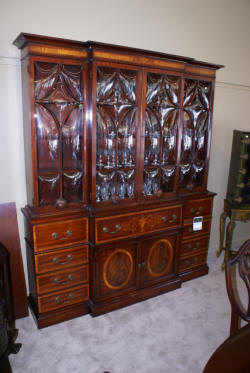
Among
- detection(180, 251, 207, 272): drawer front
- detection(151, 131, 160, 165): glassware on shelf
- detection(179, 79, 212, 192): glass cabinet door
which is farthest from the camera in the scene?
detection(180, 251, 207, 272): drawer front

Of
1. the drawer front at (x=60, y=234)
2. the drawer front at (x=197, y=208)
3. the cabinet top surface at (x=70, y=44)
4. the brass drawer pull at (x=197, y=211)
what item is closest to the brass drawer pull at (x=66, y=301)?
the drawer front at (x=60, y=234)

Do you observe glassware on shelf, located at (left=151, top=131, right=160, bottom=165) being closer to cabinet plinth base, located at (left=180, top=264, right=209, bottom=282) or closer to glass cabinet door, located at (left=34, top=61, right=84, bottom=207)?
glass cabinet door, located at (left=34, top=61, right=84, bottom=207)

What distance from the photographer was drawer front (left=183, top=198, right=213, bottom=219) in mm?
2905

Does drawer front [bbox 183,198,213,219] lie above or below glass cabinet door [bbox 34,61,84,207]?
below

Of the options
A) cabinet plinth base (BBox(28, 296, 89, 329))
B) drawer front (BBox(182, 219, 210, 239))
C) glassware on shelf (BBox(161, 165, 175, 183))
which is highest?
glassware on shelf (BBox(161, 165, 175, 183))

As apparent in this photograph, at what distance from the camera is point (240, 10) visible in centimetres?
326

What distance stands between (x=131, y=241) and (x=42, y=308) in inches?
36.2

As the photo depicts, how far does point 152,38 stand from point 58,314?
2.69 meters

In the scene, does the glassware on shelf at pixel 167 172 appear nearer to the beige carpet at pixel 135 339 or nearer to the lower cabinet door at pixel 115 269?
the lower cabinet door at pixel 115 269

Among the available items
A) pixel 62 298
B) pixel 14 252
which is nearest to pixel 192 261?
pixel 62 298

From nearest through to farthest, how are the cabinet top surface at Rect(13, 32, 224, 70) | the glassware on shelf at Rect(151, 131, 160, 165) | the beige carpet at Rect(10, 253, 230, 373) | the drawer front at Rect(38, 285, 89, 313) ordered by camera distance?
the cabinet top surface at Rect(13, 32, 224, 70) → the beige carpet at Rect(10, 253, 230, 373) → the drawer front at Rect(38, 285, 89, 313) → the glassware on shelf at Rect(151, 131, 160, 165)

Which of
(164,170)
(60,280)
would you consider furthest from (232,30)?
(60,280)

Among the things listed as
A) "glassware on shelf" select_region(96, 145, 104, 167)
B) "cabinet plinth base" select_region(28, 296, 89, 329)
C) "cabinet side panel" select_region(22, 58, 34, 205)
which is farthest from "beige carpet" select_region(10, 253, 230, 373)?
"glassware on shelf" select_region(96, 145, 104, 167)

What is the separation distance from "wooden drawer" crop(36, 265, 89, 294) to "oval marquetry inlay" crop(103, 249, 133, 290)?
0.61 feet
